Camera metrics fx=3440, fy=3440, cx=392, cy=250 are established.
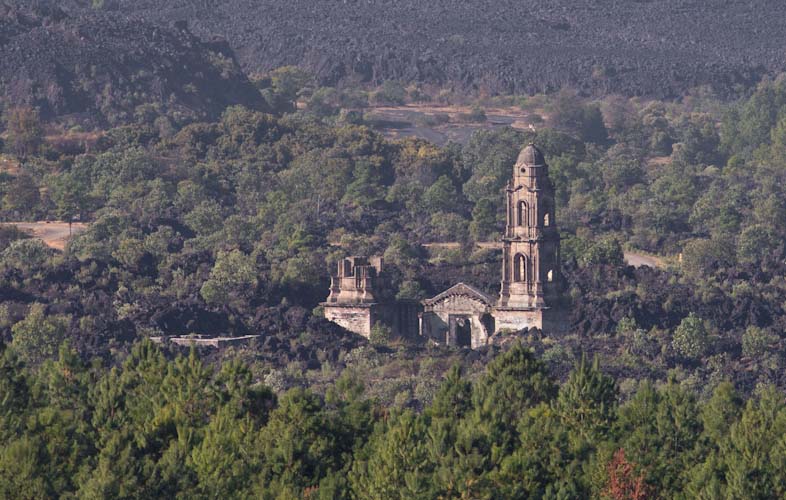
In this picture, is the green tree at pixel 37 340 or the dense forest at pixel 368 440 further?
the green tree at pixel 37 340

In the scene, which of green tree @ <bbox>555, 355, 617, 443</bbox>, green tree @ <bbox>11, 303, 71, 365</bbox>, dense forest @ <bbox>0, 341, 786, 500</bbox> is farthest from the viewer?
green tree @ <bbox>11, 303, 71, 365</bbox>

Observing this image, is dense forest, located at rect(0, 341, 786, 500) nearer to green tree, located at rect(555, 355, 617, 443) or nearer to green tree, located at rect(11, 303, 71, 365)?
green tree, located at rect(555, 355, 617, 443)

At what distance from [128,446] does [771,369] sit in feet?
230

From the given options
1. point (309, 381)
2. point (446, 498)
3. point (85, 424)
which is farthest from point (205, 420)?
point (309, 381)

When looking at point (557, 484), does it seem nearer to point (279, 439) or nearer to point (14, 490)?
point (279, 439)

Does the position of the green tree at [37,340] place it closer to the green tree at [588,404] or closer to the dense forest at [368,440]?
the dense forest at [368,440]

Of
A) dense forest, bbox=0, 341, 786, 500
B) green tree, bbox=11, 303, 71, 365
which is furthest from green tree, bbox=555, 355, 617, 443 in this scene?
green tree, bbox=11, 303, 71, 365

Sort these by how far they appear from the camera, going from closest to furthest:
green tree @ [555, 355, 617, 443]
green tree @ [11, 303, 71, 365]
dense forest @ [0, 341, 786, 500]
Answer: dense forest @ [0, 341, 786, 500] → green tree @ [555, 355, 617, 443] → green tree @ [11, 303, 71, 365]

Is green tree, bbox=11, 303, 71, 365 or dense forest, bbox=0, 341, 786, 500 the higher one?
green tree, bbox=11, 303, 71, 365

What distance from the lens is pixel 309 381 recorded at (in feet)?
620

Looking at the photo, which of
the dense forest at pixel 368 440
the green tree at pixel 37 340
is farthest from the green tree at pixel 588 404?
the green tree at pixel 37 340

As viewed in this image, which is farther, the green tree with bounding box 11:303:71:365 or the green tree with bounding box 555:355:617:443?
the green tree with bounding box 11:303:71:365

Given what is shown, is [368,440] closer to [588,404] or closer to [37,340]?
[588,404]

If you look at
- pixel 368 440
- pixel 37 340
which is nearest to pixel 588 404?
pixel 368 440
